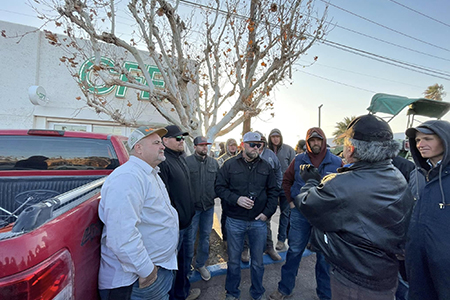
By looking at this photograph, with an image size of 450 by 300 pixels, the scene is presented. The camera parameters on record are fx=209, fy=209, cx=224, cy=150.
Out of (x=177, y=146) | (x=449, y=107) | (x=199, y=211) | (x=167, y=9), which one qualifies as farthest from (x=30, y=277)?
(x=449, y=107)

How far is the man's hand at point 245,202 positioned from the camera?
2529 mm

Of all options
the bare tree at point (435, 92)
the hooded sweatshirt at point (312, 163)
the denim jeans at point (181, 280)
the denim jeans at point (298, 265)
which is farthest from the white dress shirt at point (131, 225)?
the bare tree at point (435, 92)

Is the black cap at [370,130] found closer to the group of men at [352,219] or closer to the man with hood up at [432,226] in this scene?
the group of men at [352,219]

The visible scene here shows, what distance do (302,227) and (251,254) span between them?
76 cm

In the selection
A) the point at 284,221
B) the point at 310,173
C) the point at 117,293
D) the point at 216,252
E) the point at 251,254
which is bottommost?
the point at 216,252

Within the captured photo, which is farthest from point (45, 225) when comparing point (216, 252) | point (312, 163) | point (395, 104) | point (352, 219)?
point (395, 104)

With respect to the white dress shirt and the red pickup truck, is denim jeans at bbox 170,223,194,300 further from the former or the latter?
the red pickup truck

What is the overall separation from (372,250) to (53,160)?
3286 mm

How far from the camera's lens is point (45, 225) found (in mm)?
855

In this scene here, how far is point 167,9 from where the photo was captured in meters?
3.94

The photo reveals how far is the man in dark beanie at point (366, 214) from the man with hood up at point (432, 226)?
0.29 m

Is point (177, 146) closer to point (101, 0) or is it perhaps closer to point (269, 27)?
point (269, 27)

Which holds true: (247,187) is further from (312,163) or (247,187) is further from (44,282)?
(44,282)

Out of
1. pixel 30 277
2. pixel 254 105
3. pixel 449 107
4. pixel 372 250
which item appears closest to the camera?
pixel 30 277
